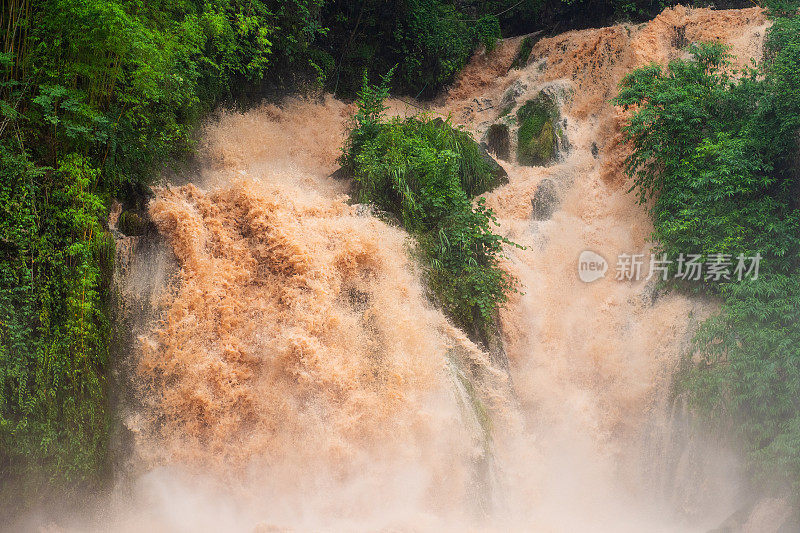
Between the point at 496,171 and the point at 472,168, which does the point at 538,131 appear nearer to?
the point at 496,171

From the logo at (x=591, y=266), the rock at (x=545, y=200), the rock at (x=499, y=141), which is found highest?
the rock at (x=499, y=141)

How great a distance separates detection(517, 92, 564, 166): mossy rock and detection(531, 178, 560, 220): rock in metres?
0.75

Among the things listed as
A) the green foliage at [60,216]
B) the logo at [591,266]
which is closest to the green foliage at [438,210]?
the logo at [591,266]

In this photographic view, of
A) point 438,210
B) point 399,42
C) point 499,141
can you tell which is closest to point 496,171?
point 499,141

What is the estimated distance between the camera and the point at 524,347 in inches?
332

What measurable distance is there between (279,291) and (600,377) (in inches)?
181

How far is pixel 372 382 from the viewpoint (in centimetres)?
673

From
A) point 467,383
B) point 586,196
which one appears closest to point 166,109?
point 467,383

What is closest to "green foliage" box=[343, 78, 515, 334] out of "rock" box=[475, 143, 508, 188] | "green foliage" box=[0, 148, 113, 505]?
"rock" box=[475, 143, 508, 188]

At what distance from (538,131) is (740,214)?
14.1 feet

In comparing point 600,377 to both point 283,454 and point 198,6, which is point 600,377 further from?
point 198,6

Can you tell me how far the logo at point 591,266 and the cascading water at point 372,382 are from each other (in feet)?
0.53

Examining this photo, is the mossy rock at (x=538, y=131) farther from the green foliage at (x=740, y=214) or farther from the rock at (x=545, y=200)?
the green foliage at (x=740, y=214)

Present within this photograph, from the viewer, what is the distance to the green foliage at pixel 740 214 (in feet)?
21.8
